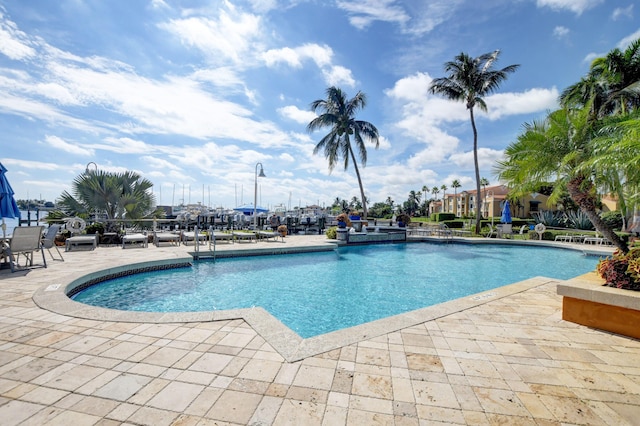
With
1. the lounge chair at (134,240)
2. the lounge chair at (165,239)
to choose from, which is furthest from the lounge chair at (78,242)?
the lounge chair at (165,239)

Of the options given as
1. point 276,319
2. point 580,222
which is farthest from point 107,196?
point 580,222

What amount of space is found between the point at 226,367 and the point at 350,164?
788 inches

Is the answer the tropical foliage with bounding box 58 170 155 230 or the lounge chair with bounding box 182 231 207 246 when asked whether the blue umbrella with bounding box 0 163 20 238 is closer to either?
the tropical foliage with bounding box 58 170 155 230

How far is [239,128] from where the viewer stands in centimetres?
1488

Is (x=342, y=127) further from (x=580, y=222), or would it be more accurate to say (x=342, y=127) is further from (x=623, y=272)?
(x=580, y=222)

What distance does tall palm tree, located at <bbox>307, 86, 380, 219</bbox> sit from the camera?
20891 millimetres

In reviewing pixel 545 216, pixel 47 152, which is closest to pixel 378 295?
pixel 47 152

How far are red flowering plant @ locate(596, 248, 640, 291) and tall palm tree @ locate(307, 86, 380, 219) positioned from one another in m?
16.9

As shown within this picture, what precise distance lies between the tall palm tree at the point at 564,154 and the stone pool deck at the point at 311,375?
2994 millimetres

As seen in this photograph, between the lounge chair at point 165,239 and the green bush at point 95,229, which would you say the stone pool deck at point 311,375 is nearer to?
the lounge chair at point 165,239

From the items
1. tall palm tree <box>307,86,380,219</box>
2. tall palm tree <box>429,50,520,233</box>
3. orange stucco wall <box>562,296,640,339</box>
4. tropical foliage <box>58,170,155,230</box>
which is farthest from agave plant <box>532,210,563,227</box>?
tropical foliage <box>58,170,155,230</box>

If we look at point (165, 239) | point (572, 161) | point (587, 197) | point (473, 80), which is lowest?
point (165, 239)

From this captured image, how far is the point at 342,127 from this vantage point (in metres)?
20.9

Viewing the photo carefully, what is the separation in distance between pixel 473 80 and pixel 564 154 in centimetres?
1593
